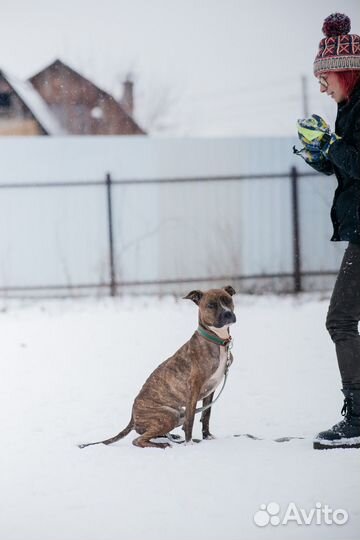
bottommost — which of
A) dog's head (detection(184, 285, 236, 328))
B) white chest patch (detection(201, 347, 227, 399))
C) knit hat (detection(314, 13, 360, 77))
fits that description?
white chest patch (detection(201, 347, 227, 399))

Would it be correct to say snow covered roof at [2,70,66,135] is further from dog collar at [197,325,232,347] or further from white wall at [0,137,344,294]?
dog collar at [197,325,232,347]

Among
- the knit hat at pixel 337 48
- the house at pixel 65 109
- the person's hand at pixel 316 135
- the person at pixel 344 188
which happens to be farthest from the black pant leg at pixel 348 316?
the house at pixel 65 109

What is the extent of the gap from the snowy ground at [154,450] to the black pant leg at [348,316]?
15.8 inches

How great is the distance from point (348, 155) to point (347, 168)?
6 cm

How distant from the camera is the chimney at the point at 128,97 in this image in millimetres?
22642

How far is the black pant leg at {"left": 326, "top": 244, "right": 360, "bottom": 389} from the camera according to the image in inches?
128

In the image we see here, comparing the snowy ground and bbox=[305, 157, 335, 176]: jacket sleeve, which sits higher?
bbox=[305, 157, 335, 176]: jacket sleeve

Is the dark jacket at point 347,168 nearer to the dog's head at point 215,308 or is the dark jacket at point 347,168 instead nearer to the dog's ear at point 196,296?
the dog's head at point 215,308

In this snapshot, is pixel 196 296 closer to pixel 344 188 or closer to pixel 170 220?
pixel 344 188

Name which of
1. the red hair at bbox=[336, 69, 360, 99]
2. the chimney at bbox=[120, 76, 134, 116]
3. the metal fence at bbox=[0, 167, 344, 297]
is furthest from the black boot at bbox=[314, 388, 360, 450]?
the chimney at bbox=[120, 76, 134, 116]

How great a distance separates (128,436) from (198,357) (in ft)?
2.37

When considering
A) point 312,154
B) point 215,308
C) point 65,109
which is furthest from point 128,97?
point 312,154

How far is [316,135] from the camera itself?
10.6 feet

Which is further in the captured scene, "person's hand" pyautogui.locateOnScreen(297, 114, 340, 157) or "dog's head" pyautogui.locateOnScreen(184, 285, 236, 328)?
"dog's head" pyautogui.locateOnScreen(184, 285, 236, 328)
